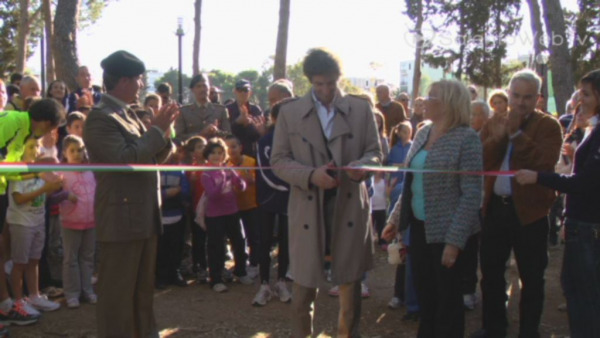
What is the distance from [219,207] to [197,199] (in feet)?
1.36

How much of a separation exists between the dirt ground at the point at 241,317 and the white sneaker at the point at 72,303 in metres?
0.06

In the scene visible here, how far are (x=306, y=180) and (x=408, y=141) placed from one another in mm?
3965

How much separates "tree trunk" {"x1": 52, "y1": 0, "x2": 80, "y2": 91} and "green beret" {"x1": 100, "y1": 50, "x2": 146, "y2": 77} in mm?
8080

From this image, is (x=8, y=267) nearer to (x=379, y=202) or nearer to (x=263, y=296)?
(x=263, y=296)

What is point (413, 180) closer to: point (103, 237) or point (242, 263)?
point (103, 237)

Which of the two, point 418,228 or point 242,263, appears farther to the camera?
point 242,263

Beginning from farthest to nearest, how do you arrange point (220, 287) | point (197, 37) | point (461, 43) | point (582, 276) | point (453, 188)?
point (461, 43)
point (197, 37)
point (220, 287)
point (453, 188)
point (582, 276)

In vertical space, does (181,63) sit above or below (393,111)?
above

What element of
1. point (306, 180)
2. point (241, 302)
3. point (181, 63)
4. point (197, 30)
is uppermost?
point (197, 30)

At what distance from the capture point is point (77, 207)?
5.79 metres

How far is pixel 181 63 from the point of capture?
20656mm

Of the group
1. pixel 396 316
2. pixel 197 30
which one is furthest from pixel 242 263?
pixel 197 30

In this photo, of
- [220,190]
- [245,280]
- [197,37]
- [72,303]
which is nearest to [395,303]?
[245,280]

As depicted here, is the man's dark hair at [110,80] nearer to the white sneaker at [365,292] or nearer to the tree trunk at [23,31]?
the white sneaker at [365,292]
